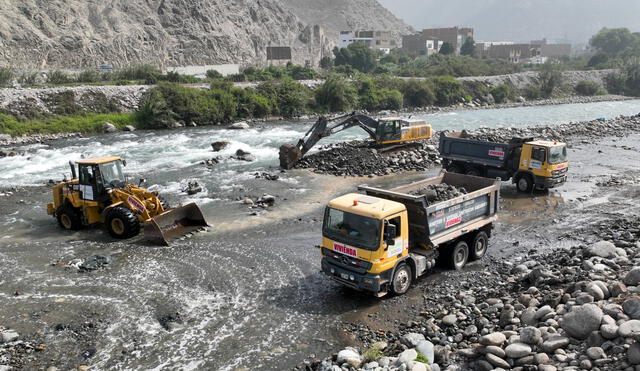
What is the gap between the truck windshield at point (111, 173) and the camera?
15609mm

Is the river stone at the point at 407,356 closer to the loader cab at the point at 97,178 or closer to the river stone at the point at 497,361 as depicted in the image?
the river stone at the point at 497,361

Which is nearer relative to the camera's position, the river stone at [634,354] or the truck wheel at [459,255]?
the river stone at [634,354]

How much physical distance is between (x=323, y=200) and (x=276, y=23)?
4496 inches

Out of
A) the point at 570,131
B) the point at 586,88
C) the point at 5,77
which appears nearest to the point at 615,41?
the point at 586,88

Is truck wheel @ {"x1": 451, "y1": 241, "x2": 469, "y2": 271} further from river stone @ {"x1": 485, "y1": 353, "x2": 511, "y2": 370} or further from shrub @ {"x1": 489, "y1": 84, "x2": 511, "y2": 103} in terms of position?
shrub @ {"x1": 489, "y1": 84, "x2": 511, "y2": 103}

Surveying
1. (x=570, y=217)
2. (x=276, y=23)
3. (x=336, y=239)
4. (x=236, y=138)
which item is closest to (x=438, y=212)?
(x=336, y=239)

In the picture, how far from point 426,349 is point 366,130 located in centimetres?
1922

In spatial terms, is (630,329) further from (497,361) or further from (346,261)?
(346,261)

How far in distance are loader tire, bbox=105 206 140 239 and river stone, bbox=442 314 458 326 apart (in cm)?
975

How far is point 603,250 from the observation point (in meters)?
11.5

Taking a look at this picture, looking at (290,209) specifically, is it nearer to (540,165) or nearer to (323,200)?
(323,200)

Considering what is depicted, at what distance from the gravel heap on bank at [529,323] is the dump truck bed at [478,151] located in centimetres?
865

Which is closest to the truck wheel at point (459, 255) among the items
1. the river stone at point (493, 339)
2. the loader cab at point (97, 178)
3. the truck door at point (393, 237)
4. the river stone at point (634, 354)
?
the truck door at point (393, 237)

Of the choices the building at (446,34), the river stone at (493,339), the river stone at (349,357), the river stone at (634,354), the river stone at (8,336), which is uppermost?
the building at (446,34)
